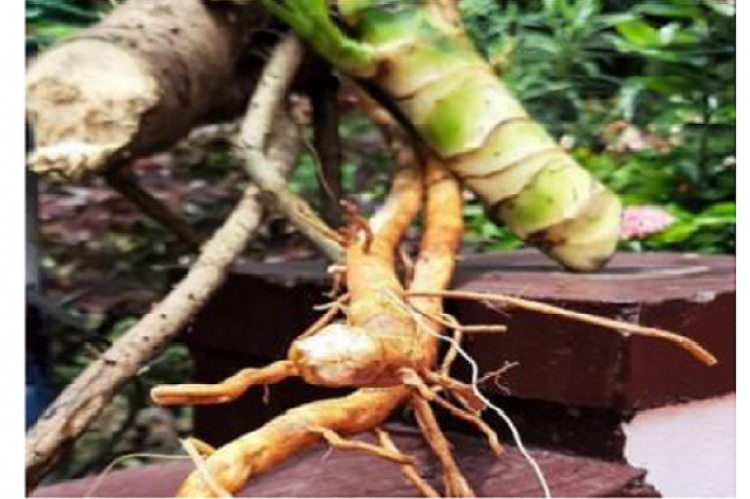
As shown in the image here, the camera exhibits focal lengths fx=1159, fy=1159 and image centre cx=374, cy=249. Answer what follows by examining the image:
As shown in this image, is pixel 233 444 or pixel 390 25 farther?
pixel 390 25

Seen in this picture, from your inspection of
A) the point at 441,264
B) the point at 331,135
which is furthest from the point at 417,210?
the point at 331,135

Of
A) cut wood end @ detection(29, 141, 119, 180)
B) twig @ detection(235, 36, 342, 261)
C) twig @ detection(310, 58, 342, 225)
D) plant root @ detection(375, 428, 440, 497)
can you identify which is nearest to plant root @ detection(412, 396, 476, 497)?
plant root @ detection(375, 428, 440, 497)

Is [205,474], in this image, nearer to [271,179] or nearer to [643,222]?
[271,179]

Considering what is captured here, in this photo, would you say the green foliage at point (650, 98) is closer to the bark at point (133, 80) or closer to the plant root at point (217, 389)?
the bark at point (133, 80)

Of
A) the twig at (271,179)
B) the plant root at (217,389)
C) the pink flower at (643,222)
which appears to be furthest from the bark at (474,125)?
the pink flower at (643,222)

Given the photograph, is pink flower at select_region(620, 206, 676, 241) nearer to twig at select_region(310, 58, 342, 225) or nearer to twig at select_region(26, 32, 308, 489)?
twig at select_region(310, 58, 342, 225)

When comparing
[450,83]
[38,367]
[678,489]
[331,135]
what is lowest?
[38,367]

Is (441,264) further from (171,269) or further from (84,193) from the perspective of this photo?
(84,193)
